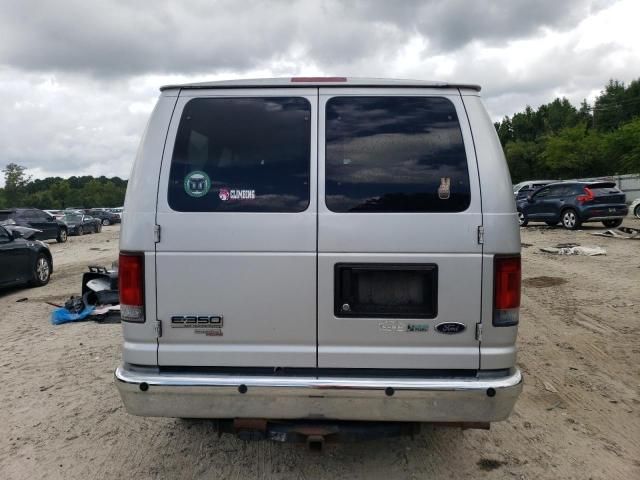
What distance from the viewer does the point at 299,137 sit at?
3.09 metres

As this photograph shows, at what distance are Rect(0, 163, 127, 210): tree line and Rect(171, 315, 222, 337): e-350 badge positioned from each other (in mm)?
84444

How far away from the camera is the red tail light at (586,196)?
18.8 meters

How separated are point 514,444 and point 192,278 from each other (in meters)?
2.73

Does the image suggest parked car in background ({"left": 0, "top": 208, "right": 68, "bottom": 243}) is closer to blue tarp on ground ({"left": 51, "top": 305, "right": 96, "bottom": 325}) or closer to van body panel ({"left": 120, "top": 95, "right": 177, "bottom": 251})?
blue tarp on ground ({"left": 51, "top": 305, "right": 96, "bottom": 325})

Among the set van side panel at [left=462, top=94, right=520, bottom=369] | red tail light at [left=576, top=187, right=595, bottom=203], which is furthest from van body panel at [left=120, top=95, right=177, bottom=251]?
red tail light at [left=576, top=187, right=595, bottom=203]

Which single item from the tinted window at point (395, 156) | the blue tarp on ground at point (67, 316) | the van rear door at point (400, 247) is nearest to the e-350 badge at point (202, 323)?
the van rear door at point (400, 247)

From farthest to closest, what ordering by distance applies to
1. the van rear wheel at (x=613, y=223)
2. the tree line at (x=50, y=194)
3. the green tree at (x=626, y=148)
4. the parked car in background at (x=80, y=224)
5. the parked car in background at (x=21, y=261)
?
the tree line at (x=50, y=194), the green tree at (x=626, y=148), the parked car in background at (x=80, y=224), the van rear wheel at (x=613, y=223), the parked car in background at (x=21, y=261)

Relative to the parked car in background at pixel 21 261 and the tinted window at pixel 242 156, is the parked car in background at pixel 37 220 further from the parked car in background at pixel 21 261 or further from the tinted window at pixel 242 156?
the tinted window at pixel 242 156

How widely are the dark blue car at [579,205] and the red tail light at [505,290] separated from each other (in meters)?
17.9

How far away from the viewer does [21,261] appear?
→ 10945 mm

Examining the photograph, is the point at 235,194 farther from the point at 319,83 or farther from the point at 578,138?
the point at 578,138

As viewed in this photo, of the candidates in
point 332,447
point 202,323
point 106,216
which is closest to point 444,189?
point 202,323

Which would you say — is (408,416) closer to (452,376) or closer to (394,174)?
(452,376)

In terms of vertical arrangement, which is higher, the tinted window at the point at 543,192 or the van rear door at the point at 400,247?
the tinted window at the point at 543,192
